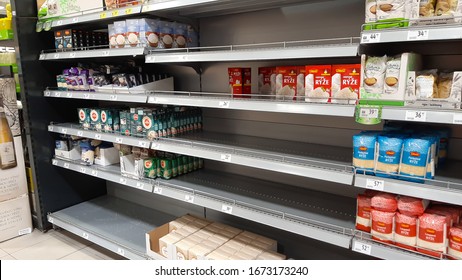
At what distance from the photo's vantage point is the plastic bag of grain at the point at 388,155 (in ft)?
4.52

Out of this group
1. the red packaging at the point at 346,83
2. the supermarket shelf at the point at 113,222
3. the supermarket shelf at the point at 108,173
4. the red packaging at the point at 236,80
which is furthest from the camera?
the supermarket shelf at the point at 113,222

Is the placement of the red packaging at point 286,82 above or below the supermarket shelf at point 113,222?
above

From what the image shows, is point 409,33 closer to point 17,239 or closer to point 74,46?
point 74,46

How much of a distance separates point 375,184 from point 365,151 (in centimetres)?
14

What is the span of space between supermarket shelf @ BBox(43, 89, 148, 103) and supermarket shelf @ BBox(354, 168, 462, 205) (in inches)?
54.8

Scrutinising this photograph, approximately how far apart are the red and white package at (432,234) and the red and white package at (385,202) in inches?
4.2

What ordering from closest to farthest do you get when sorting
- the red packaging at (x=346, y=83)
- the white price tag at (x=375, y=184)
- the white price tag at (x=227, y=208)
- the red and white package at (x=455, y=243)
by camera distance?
the red and white package at (x=455, y=243), the white price tag at (x=375, y=184), the red packaging at (x=346, y=83), the white price tag at (x=227, y=208)

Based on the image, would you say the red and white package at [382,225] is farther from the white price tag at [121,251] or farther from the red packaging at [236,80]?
the white price tag at [121,251]

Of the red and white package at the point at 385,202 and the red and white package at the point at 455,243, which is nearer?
the red and white package at the point at 455,243

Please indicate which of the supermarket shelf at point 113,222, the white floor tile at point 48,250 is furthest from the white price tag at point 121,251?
the white floor tile at point 48,250

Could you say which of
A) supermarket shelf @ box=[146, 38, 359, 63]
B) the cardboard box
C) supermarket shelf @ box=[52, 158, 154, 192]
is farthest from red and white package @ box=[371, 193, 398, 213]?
the cardboard box

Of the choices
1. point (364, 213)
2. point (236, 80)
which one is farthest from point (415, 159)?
point (236, 80)

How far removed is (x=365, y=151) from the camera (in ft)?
4.75

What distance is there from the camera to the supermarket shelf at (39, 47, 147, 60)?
2.10m
